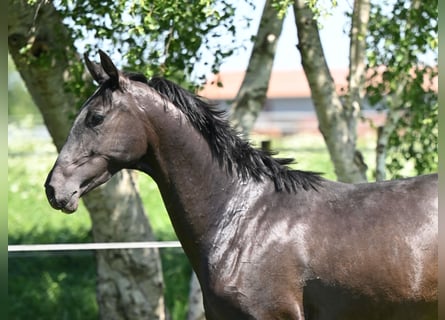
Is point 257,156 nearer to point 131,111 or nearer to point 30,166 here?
point 131,111

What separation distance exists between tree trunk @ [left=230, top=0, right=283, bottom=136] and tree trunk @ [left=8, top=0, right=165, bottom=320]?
1162mm

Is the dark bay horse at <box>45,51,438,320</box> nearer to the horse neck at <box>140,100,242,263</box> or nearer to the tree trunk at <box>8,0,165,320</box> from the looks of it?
the horse neck at <box>140,100,242,263</box>

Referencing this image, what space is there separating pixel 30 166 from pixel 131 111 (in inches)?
408

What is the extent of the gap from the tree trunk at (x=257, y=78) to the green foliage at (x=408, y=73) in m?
0.85

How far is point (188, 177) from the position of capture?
12.9 feet

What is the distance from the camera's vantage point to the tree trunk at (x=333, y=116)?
255 inches

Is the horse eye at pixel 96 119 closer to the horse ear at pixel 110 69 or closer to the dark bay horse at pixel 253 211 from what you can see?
the dark bay horse at pixel 253 211

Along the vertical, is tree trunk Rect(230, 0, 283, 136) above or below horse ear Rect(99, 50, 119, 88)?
below

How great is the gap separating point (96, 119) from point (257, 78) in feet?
10.8

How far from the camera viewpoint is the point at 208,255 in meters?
3.78

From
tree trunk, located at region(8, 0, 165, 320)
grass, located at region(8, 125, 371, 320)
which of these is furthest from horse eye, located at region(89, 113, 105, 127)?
grass, located at region(8, 125, 371, 320)

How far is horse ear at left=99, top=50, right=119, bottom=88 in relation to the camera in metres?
3.76

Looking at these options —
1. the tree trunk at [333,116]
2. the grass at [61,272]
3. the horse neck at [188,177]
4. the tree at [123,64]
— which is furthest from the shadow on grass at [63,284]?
the horse neck at [188,177]

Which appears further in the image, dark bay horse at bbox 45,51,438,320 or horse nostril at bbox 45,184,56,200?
horse nostril at bbox 45,184,56,200
